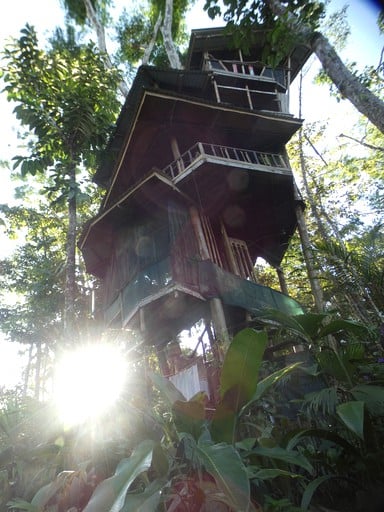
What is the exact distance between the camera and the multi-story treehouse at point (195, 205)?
306 inches

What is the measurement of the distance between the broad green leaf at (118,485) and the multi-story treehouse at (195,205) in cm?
439

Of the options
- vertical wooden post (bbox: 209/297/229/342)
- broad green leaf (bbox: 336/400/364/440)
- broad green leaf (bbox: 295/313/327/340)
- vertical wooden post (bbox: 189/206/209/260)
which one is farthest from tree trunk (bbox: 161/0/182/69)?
broad green leaf (bbox: 336/400/364/440)

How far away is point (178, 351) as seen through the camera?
8.59m

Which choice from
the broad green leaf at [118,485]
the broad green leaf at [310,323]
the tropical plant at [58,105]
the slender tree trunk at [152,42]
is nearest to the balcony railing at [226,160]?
the tropical plant at [58,105]

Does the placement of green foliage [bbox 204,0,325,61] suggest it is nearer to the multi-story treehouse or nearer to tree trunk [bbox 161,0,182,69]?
the multi-story treehouse

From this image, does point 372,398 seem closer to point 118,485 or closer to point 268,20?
point 118,485

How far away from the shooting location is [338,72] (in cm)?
493

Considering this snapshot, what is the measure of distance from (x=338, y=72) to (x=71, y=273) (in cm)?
639

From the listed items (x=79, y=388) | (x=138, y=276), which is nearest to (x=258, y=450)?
(x=79, y=388)

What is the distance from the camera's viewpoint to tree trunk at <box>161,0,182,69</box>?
49.4 ft

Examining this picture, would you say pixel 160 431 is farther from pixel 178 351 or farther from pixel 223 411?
pixel 178 351

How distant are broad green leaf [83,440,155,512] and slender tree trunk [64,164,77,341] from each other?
4.38 meters

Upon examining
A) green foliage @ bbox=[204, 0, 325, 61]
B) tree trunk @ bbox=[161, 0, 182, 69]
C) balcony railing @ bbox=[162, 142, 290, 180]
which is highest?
tree trunk @ bbox=[161, 0, 182, 69]

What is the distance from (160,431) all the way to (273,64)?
5723mm
